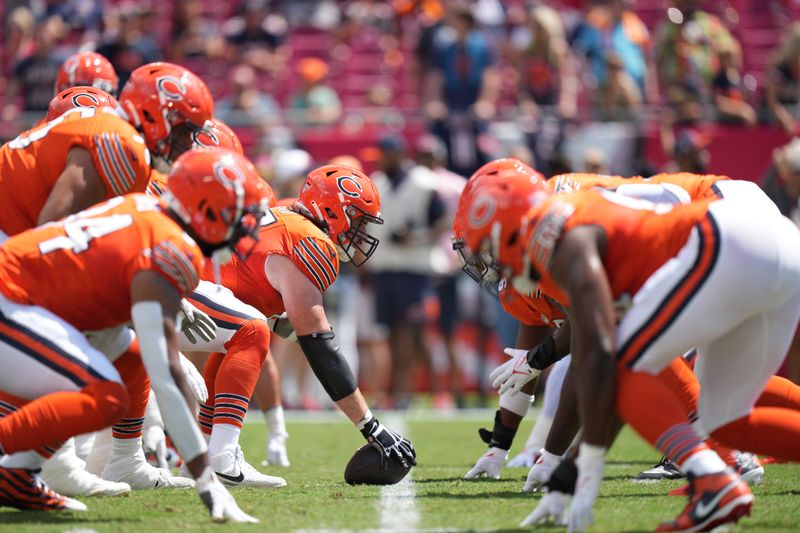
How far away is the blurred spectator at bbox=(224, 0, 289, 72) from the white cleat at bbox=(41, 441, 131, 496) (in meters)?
8.75

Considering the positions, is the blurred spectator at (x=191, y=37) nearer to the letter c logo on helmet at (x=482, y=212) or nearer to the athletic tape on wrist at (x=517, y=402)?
the athletic tape on wrist at (x=517, y=402)

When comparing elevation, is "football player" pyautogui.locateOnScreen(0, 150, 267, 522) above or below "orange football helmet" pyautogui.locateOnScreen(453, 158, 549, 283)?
below


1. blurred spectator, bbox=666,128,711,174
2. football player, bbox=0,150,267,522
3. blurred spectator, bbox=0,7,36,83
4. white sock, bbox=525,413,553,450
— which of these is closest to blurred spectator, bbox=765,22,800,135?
blurred spectator, bbox=666,128,711,174

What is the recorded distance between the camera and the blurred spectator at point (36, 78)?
11617 mm

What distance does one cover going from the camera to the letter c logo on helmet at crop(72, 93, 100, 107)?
5922 millimetres

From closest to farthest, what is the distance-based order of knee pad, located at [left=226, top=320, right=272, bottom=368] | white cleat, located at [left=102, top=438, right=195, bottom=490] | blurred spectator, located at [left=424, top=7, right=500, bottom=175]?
1. white cleat, located at [left=102, top=438, right=195, bottom=490]
2. knee pad, located at [left=226, top=320, right=272, bottom=368]
3. blurred spectator, located at [left=424, top=7, right=500, bottom=175]

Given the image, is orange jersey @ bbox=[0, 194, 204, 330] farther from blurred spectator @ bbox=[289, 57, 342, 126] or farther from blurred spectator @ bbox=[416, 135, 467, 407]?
blurred spectator @ bbox=[289, 57, 342, 126]

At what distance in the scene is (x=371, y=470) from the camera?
5.52 meters

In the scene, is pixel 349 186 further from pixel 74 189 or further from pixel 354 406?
pixel 74 189

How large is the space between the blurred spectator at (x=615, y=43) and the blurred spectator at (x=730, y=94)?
36.6 inches

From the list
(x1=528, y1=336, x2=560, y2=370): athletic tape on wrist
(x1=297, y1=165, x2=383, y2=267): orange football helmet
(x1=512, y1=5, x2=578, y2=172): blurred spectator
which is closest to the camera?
(x1=528, y1=336, x2=560, y2=370): athletic tape on wrist

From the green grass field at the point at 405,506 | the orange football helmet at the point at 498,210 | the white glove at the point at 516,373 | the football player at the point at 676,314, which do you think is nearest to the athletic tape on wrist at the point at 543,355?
the white glove at the point at 516,373

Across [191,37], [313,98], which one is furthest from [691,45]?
[191,37]

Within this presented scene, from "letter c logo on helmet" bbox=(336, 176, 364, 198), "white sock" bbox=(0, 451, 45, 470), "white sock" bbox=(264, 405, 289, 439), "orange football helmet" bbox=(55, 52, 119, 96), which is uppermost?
"orange football helmet" bbox=(55, 52, 119, 96)
